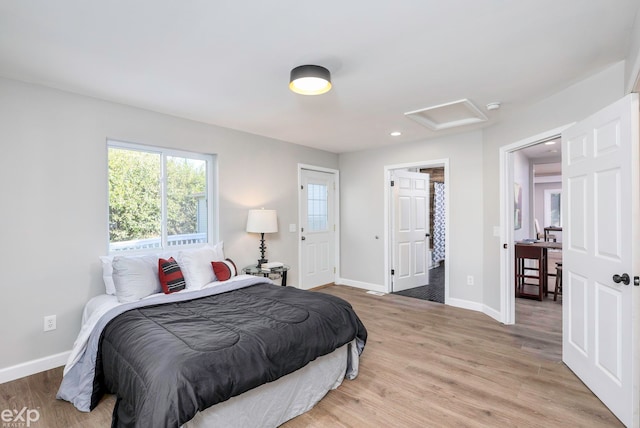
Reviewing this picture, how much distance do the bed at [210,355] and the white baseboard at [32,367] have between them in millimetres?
522

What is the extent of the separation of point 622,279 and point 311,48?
2.49m

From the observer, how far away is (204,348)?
1.72 metres

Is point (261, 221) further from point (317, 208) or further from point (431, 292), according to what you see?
point (431, 292)

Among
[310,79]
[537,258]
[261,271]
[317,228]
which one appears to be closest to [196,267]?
[261,271]

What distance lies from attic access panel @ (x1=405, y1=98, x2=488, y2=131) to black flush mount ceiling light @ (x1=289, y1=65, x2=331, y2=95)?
1452 mm

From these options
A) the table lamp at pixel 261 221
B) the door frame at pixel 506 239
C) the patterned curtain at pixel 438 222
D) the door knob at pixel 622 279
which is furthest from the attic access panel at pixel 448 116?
the patterned curtain at pixel 438 222

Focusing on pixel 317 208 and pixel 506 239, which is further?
pixel 317 208

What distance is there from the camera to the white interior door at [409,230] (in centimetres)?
525

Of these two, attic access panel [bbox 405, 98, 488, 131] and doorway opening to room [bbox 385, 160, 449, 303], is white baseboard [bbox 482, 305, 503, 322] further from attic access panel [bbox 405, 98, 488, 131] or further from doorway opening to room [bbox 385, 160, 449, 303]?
attic access panel [bbox 405, 98, 488, 131]

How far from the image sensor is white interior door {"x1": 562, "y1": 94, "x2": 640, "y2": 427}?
76.5 inches

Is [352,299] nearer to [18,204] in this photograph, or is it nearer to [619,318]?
[619,318]

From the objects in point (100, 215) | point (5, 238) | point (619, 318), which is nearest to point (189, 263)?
Answer: point (100, 215)

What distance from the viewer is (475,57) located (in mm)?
2285

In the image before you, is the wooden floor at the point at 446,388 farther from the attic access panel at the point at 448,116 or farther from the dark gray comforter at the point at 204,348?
the attic access panel at the point at 448,116
